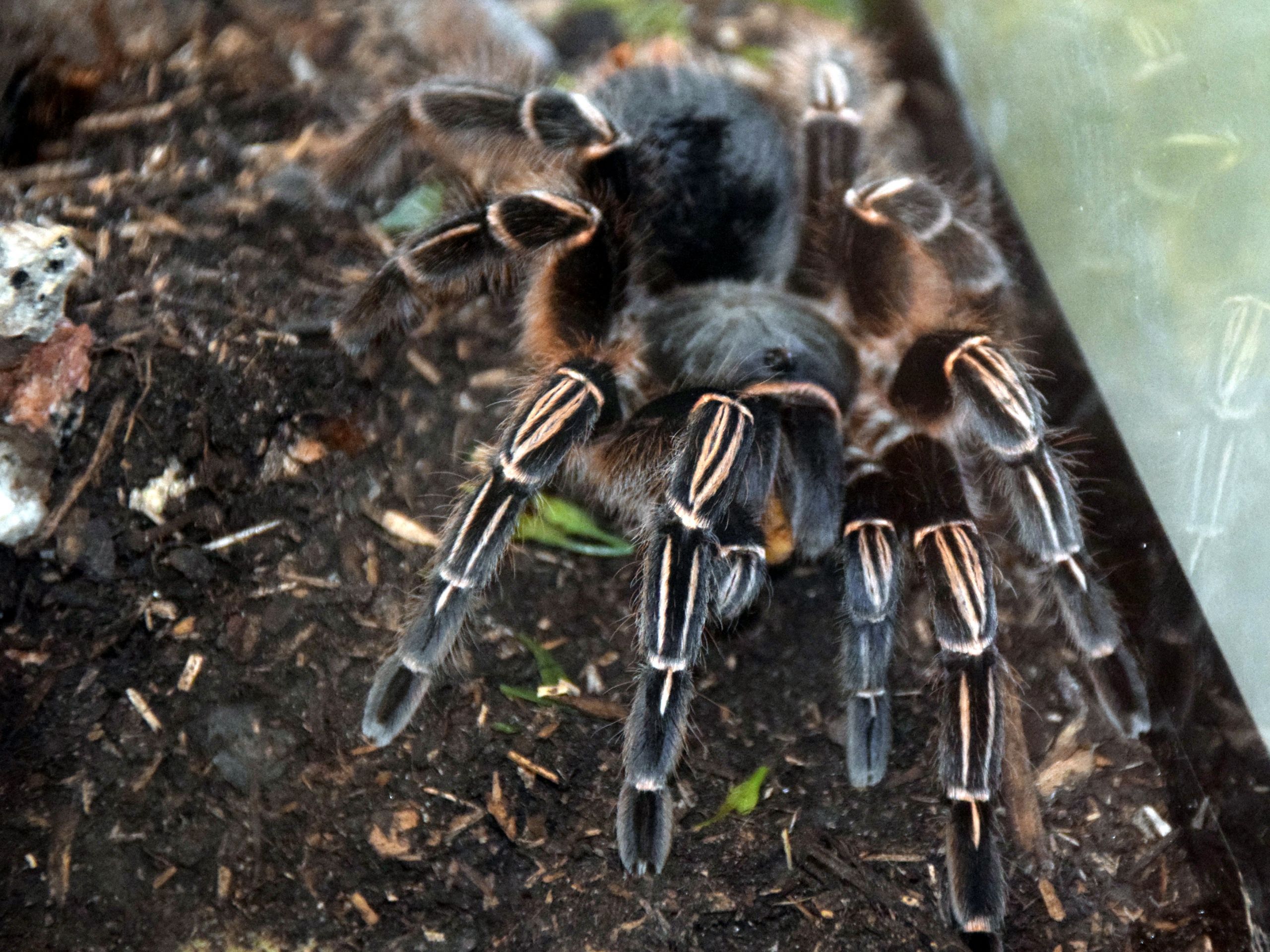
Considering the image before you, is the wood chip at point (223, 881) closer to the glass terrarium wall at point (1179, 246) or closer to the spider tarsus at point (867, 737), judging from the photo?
the spider tarsus at point (867, 737)

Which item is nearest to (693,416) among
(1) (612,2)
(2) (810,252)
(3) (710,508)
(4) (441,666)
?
(3) (710,508)

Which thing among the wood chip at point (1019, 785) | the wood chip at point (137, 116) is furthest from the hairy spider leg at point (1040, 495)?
the wood chip at point (137, 116)

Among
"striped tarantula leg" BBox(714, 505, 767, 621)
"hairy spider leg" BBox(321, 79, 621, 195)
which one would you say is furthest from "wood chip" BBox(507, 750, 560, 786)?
"hairy spider leg" BBox(321, 79, 621, 195)

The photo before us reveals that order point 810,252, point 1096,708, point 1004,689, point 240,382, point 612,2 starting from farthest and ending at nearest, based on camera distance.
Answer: point 612,2 → point 810,252 → point 240,382 → point 1096,708 → point 1004,689

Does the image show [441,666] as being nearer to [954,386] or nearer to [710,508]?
[710,508]

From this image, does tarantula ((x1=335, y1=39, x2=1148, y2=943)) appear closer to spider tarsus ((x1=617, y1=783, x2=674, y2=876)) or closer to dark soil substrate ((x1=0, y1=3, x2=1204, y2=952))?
spider tarsus ((x1=617, y1=783, x2=674, y2=876))

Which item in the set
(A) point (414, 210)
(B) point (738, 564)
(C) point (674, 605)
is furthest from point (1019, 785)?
(A) point (414, 210)
